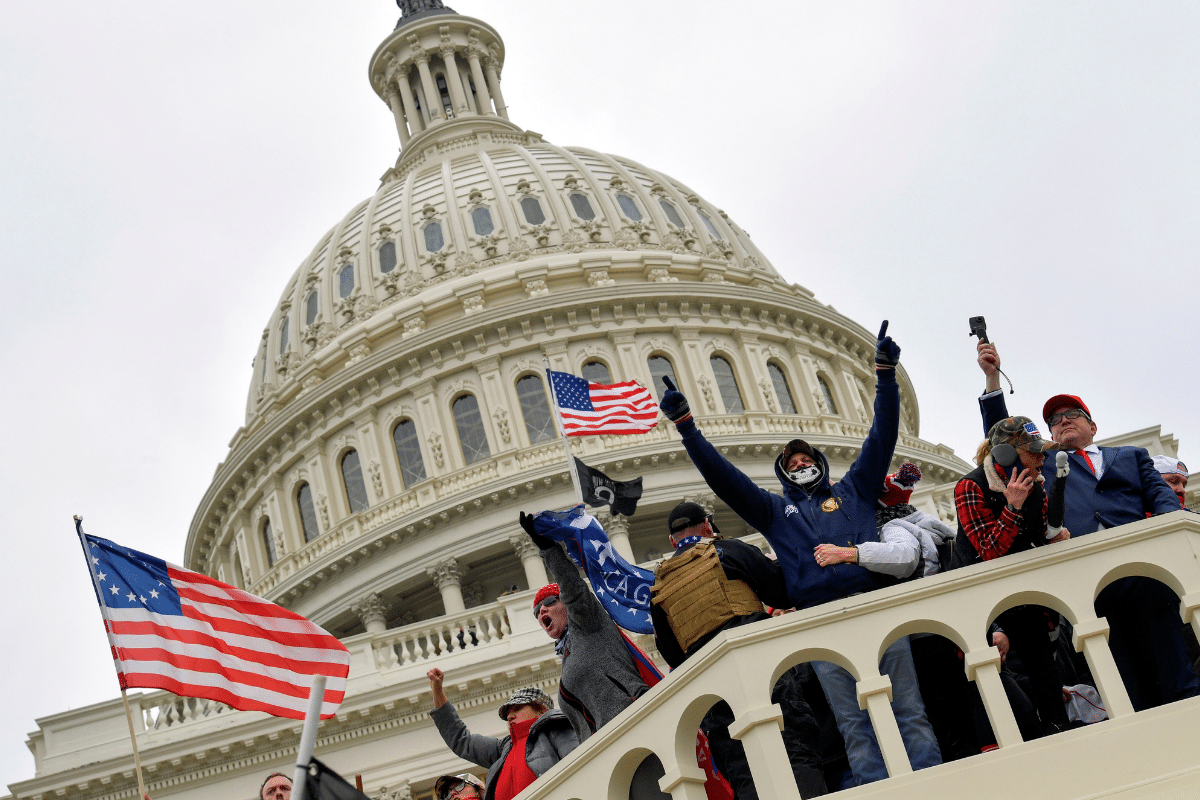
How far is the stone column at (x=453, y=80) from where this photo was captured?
202 feet

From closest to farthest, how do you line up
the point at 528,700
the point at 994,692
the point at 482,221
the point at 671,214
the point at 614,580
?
the point at 994,692 < the point at 528,700 < the point at 614,580 < the point at 482,221 < the point at 671,214

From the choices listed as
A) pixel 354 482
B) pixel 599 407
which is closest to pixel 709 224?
pixel 354 482

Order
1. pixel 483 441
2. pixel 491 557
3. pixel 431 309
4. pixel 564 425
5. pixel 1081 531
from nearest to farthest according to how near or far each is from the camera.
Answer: pixel 1081 531 → pixel 564 425 → pixel 491 557 → pixel 483 441 → pixel 431 309

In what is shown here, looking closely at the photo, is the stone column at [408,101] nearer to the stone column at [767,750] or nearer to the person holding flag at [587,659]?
the person holding flag at [587,659]

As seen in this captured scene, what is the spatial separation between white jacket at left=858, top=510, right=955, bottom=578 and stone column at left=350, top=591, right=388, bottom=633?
32.6m

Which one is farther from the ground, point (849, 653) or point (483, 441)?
point (483, 441)

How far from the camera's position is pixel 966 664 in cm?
543

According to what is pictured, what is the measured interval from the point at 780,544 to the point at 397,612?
34.4m

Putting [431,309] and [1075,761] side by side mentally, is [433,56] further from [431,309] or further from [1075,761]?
[1075,761]

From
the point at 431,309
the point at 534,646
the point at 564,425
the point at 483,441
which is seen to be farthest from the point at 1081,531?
the point at 431,309

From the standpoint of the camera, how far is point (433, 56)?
64312 mm

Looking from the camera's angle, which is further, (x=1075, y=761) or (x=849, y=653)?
(x=849, y=653)

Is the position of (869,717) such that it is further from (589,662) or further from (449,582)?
(449,582)

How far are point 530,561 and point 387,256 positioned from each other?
17.4 metres
